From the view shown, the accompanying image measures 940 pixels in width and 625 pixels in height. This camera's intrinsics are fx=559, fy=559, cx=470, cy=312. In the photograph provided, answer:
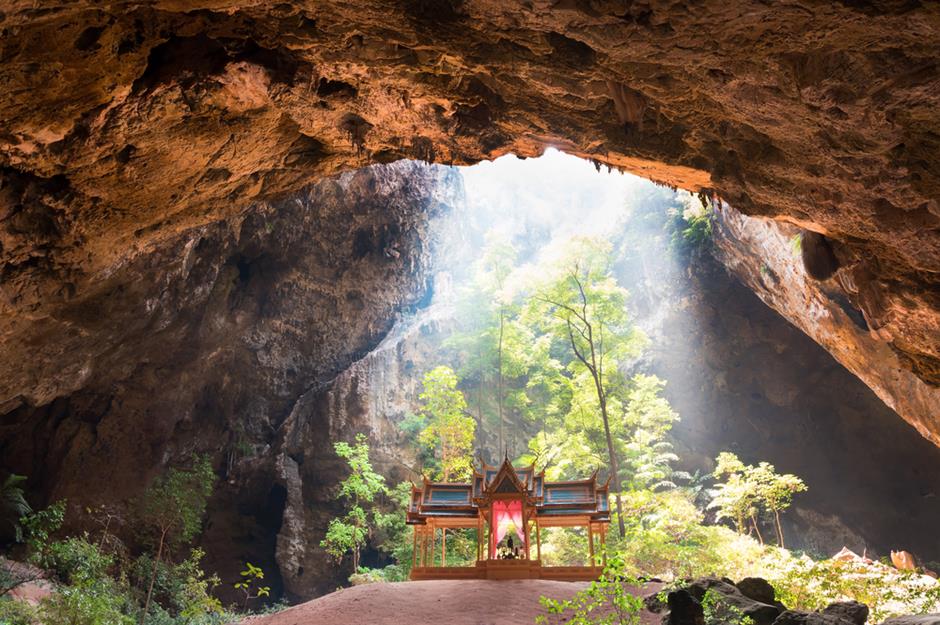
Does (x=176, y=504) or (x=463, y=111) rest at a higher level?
(x=463, y=111)

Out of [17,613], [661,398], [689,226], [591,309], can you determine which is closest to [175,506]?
[17,613]

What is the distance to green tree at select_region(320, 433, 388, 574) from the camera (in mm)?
16328

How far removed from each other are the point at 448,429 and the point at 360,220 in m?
7.95

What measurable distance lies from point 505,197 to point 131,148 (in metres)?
40.2

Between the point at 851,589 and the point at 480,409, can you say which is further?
the point at 480,409

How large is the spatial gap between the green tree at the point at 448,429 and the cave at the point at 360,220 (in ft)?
6.92

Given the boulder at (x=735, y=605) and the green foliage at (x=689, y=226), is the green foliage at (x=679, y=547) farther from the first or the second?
the green foliage at (x=689, y=226)

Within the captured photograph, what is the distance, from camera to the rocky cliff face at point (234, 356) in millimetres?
12859

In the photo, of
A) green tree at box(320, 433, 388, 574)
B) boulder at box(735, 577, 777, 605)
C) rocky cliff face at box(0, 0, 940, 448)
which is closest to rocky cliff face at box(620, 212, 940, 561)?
rocky cliff face at box(0, 0, 940, 448)

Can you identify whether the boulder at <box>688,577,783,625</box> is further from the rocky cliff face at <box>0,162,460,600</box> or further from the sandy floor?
the rocky cliff face at <box>0,162,460,600</box>

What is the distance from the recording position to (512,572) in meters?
11.2

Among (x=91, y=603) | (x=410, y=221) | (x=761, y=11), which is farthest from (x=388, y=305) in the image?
(x=761, y=11)

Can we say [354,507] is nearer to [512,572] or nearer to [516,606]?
[512,572]

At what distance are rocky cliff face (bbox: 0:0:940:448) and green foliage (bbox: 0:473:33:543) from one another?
242 inches
